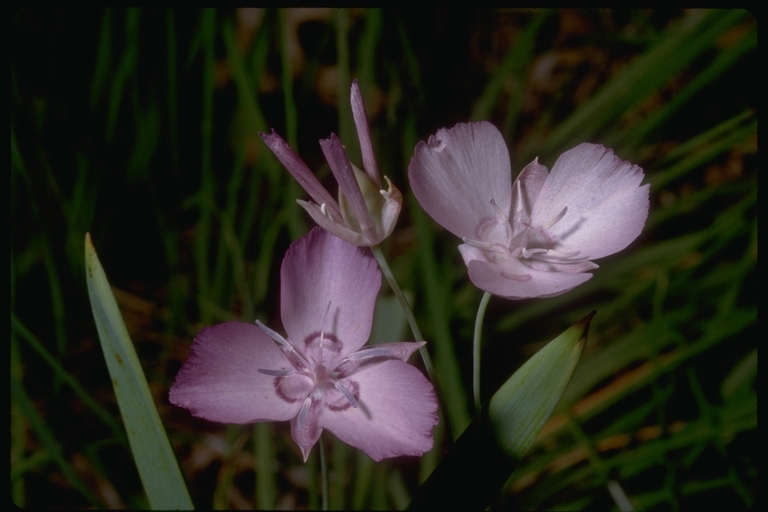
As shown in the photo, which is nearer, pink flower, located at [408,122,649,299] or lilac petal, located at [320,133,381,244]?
lilac petal, located at [320,133,381,244]

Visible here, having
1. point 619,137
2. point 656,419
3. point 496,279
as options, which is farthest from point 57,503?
point 619,137

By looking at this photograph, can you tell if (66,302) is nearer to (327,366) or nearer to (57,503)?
(57,503)

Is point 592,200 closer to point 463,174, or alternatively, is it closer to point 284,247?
point 463,174

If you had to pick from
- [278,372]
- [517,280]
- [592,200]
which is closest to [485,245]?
[517,280]

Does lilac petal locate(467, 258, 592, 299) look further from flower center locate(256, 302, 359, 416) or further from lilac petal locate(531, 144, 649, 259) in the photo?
flower center locate(256, 302, 359, 416)

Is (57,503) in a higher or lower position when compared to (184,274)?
lower

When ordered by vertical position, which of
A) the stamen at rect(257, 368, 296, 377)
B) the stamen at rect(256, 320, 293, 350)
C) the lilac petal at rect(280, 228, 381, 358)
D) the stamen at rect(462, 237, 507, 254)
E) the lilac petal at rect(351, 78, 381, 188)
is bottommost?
the stamen at rect(257, 368, 296, 377)

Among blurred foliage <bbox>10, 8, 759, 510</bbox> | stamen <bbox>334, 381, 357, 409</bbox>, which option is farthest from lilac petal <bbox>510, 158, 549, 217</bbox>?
blurred foliage <bbox>10, 8, 759, 510</bbox>

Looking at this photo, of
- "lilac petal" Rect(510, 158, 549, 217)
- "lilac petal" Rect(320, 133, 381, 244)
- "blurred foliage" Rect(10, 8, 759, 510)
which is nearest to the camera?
"lilac petal" Rect(320, 133, 381, 244)
